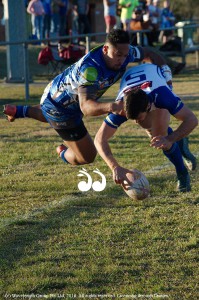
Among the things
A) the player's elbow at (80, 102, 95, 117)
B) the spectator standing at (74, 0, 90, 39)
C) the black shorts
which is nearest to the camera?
the player's elbow at (80, 102, 95, 117)

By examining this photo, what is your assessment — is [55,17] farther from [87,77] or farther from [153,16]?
[87,77]

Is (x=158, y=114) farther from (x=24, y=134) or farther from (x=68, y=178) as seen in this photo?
(x=24, y=134)

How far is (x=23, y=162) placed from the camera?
32.4 ft

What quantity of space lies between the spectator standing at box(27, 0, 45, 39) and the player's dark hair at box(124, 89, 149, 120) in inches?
603

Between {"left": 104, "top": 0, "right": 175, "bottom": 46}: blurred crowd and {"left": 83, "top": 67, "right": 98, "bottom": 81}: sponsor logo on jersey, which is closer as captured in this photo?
{"left": 83, "top": 67, "right": 98, "bottom": 81}: sponsor logo on jersey

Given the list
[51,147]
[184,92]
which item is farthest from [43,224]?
[184,92]

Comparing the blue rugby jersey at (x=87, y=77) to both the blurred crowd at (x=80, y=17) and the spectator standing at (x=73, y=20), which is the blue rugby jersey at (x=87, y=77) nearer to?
the blurred crowd at (x=80, y=17)

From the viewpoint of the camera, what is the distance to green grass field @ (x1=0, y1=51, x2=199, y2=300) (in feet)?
17.0

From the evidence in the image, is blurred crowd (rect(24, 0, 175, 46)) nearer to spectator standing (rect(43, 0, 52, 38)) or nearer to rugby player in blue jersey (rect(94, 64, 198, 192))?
spectator standing (rect(43, 0, 52, 38))

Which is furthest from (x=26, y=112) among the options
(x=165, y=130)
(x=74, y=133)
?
(x=165, y=130)

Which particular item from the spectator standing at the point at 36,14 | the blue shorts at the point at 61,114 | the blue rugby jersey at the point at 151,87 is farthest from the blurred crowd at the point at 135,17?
the blue rugby jersey at the point at 151,87

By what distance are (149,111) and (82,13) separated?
16649 millimetres

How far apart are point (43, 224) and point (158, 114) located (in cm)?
168

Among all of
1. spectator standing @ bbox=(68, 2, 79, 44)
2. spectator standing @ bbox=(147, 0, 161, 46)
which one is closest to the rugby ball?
spectator standing @ bbox=(147, 0, 161, 46)
